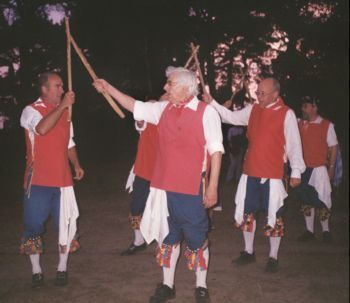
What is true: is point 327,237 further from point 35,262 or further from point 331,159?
point 35,262

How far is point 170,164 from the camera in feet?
13.0

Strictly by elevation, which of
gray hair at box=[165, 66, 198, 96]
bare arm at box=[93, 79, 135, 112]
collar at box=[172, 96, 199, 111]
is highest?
gray hair at box=[165, 66, 198, 96]

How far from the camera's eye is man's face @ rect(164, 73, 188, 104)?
386cm

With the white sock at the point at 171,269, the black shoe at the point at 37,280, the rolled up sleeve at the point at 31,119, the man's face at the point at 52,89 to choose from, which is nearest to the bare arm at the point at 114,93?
the man's face at the point at 52,89

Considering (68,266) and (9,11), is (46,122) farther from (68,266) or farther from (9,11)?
(9,11)

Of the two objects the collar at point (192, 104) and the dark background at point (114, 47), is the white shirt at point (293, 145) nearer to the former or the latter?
the collar at point (192, 104)

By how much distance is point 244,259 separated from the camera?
16.9 ft

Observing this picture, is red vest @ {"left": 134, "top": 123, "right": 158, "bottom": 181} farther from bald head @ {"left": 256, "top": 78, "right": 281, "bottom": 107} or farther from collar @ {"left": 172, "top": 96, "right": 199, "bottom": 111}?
collar @ {"left": 172, "top": 96, "right": 199, "bottom": 111}

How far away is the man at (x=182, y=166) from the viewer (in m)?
3.84

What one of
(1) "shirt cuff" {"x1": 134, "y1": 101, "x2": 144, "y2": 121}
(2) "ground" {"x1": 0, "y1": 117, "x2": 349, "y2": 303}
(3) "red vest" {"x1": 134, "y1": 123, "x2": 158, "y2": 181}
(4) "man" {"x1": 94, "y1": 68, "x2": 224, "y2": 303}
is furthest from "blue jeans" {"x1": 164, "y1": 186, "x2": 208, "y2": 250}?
(3) "red vest" {"x1": 134, "y1": 123, "x2": 158, "y2": 181}

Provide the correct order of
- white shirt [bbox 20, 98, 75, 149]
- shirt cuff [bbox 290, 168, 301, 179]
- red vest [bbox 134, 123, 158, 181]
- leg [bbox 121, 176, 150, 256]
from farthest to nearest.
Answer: leg [bbox 121, 176, 150, 256] < red vest [bbox 134, 123, 158, 181] < shirt cuff [bbox 290, 168, 301, 179] < white shirt [bbox 20, 98, 75, 149]

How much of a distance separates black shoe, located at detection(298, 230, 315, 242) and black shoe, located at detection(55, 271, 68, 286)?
10.7 ft

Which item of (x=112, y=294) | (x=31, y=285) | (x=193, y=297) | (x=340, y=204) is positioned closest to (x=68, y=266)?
(x=31, y=285)

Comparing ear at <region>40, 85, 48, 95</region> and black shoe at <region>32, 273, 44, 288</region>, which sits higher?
ear at <region>40, 85, 48, 95</region>
